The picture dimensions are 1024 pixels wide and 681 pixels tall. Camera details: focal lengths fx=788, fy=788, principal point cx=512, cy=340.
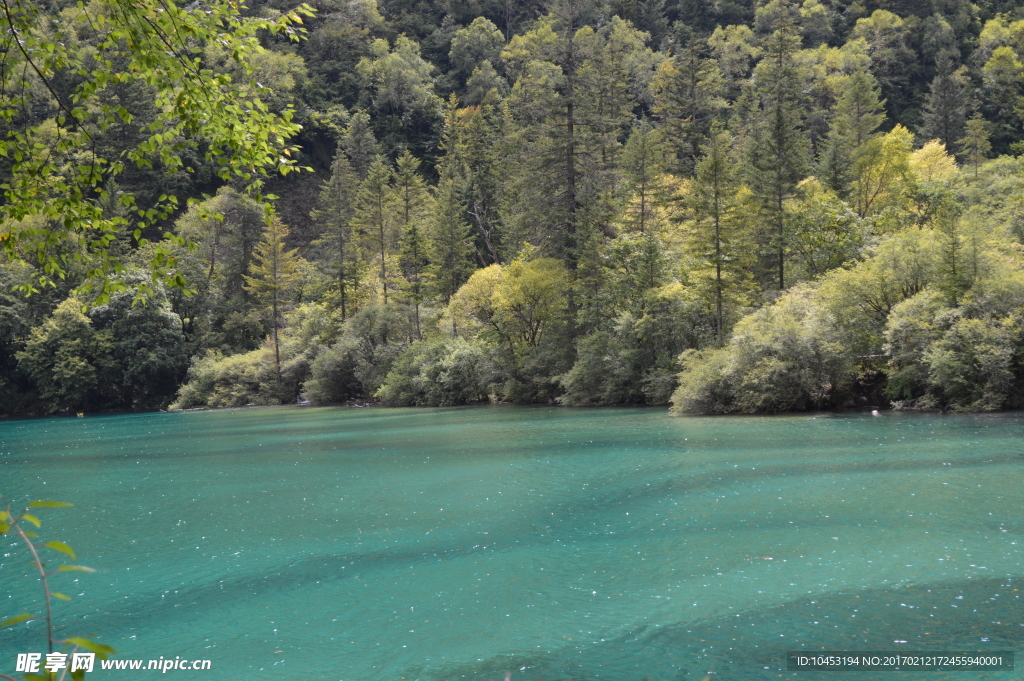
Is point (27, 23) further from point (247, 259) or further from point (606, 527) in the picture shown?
point (247, 259)

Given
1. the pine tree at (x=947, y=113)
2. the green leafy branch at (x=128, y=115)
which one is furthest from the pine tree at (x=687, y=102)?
the green leafy branch at (x=128, y=115)

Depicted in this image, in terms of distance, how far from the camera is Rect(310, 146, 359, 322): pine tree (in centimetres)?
6431

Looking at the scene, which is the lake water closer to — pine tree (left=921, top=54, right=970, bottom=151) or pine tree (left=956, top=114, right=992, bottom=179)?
pine tree (left=956, top=114, right=992, bottom=179)

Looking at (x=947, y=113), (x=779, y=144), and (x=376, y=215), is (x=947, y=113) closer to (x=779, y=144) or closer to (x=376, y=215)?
(x=779, y=144)

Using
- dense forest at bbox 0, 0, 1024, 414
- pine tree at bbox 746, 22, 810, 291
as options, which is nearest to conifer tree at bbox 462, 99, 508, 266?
dense forest at bbox 0, 0, 1024, 414

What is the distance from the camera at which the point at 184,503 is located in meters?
18.3

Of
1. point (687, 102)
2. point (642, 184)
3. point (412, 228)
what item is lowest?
point (412, 228)

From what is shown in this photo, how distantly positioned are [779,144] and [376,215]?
110 ft

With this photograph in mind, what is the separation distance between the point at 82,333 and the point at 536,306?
1503 inches

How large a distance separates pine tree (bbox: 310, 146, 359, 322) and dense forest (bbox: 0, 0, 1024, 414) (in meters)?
0.27

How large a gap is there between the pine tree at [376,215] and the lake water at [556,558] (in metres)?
43.5

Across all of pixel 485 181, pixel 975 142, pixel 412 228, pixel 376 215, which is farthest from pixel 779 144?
pixel 975 142

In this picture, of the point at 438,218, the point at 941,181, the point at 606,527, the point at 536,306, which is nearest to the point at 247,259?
the point at 438,218

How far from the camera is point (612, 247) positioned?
45312mm
